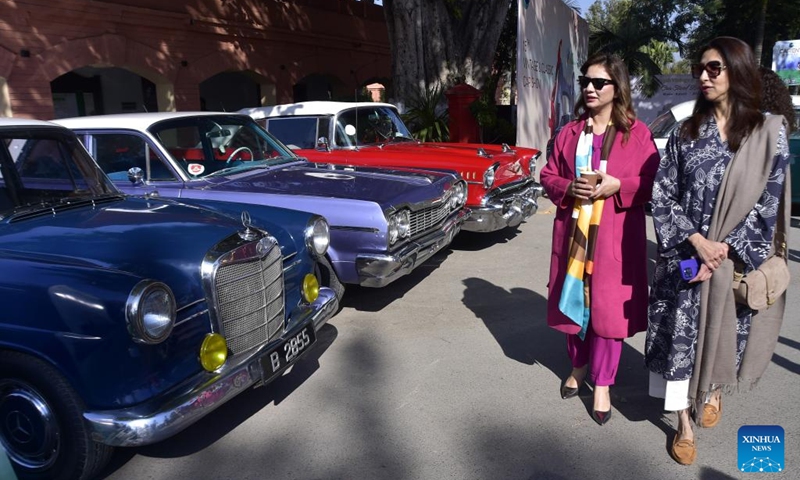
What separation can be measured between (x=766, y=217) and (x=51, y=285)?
2.94 m

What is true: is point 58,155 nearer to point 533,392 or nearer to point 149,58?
point 533,392

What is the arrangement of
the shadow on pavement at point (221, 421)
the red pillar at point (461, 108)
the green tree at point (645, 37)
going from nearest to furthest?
the shadow on pavement at point (221, 421) → the red pillar at point (461, 108) → the green tree at point (645, 37)

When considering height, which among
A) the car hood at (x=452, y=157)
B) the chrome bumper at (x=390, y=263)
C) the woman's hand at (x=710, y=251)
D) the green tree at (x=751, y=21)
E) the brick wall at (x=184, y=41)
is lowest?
the chrome bumper at (x=390, y=263)

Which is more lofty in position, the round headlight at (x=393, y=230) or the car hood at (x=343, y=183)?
the car hood at (x=343, y=183)

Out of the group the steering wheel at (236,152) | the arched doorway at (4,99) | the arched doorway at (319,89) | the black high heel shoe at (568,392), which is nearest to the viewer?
the black high heel shoe at (568,392)

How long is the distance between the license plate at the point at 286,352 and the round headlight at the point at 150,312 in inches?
22.9

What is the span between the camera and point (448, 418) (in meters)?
3.42

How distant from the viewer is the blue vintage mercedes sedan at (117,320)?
2.55 meters

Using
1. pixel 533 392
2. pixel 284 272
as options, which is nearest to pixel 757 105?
pixel 533 392

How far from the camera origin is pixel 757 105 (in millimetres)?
2643

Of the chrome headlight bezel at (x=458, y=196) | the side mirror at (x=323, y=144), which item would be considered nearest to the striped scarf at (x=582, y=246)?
the chrome headlight bezel at (x=458, y=196)

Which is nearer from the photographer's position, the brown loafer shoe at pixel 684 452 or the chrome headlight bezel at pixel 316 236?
the brown loafer shoe at pixel 684 452

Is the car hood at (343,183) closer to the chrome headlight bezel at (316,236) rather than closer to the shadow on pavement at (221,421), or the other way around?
the chrome headlight bezel at (316,236)

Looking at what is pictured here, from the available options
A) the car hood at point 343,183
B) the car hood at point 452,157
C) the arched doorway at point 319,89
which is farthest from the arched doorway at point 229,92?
the car hood at point 343,183
